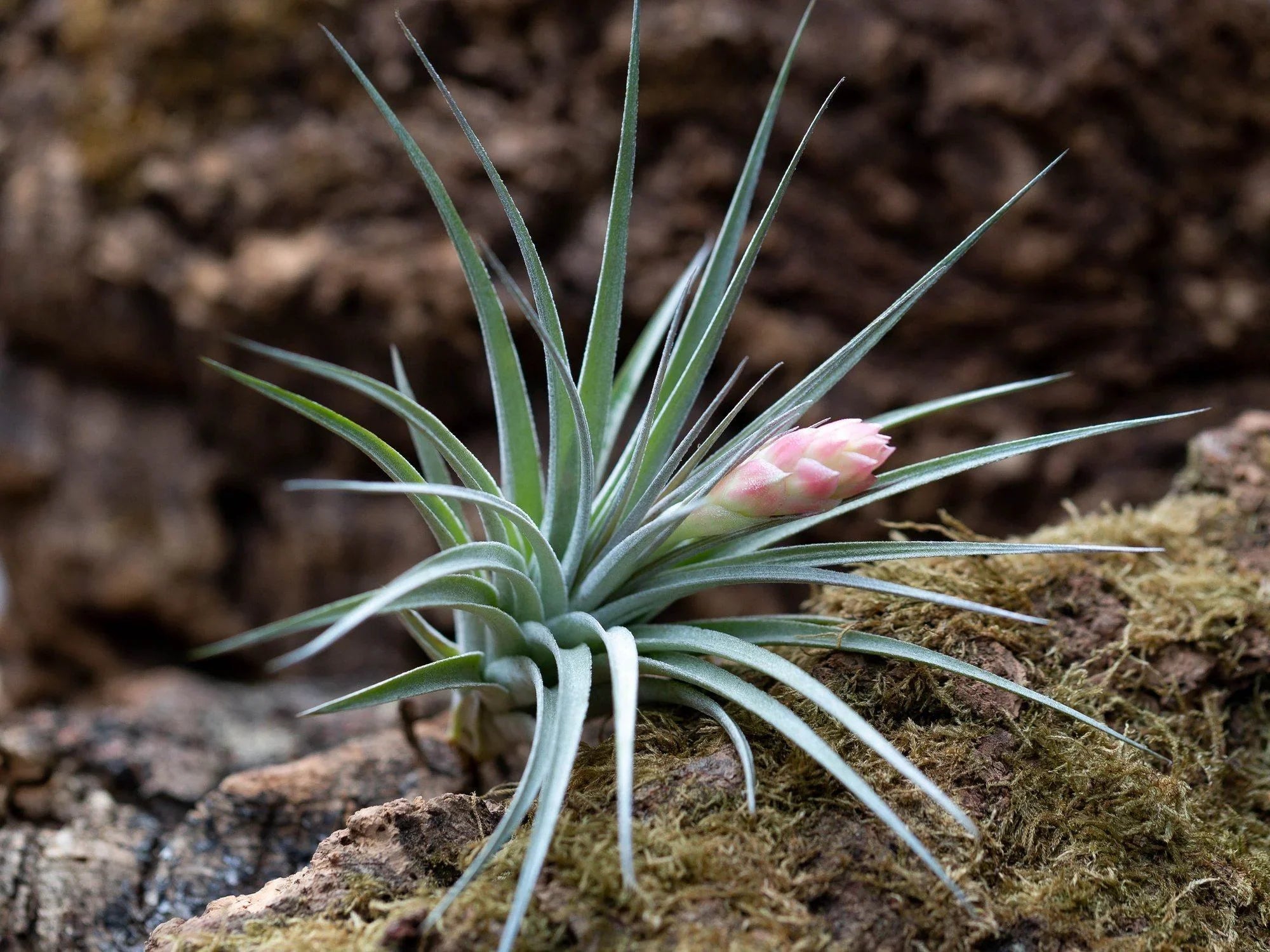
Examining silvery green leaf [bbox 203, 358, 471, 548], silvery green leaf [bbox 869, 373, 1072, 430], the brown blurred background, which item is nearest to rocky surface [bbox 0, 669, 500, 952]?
silvery green leaf [bbox 203, 358, 471, 548]

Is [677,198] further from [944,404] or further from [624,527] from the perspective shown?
[624,527]

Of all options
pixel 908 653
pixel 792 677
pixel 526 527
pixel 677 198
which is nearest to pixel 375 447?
pixel 526 527

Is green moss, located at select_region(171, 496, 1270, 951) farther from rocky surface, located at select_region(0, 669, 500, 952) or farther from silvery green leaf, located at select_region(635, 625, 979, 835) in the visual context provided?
rocky surface, located at select_region(0, 669, 500, 952)

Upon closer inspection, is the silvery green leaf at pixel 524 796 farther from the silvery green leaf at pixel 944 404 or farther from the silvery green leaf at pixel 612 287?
the silvery green leaf at pixel 944 404

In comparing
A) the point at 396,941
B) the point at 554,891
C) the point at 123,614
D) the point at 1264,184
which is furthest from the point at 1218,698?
the point at 123,614

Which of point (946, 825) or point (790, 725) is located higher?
point (790, 725)

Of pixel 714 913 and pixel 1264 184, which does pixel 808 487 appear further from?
pixel 1264 184
